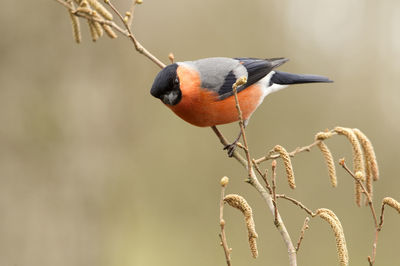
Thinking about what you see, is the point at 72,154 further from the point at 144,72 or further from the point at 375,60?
the point at 375,60

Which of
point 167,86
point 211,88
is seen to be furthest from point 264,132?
point 167,86

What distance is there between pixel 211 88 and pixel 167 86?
483 millimetres

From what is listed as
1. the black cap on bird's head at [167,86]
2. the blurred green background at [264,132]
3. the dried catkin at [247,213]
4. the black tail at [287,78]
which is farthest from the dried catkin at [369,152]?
the blurred green background at [264,132]

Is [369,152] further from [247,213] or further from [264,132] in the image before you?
[264,132]

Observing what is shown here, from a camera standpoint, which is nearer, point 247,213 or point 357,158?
point 247,213

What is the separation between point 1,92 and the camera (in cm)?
420

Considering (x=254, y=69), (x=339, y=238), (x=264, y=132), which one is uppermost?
(x=254, y=69)

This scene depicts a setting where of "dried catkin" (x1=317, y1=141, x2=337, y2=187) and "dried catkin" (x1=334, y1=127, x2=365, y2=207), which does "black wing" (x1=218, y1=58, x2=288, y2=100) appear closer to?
"dried catkin" (x1=317, y1=141, x2=337, y2=187)

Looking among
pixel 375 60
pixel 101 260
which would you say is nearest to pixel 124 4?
pixel 101 260

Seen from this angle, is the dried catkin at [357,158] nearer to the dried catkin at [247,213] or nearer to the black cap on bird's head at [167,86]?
the dried catkin at [247,213]

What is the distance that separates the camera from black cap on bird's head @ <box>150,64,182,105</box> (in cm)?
252

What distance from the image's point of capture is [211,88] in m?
2.99

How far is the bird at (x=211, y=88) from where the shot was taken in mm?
2658

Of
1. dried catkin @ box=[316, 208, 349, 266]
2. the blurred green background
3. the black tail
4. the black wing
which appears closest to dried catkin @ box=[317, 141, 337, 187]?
dried catkin @ box=[316, 208, 349, 266]
